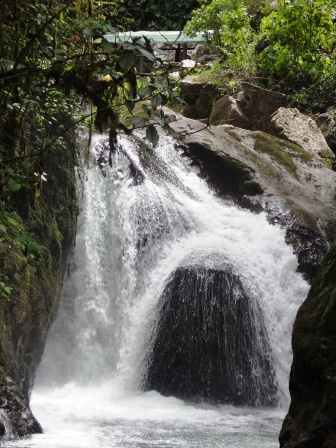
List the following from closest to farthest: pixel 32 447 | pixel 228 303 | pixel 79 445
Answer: pixel 32 447 < pixel 79 445 < pixel 228 303

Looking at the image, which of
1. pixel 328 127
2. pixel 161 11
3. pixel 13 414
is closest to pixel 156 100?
pixel 13 414

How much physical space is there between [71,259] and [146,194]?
1919 mm

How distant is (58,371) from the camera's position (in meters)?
9.78

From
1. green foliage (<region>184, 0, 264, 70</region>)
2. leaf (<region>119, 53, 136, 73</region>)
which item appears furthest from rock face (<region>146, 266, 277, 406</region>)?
green foliage (<region>184, 0, 264, 70</region>)

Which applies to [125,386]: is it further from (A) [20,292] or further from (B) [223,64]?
(B) [223,64]

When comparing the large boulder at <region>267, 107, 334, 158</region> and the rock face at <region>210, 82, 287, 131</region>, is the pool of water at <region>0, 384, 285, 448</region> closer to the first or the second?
the large boulder at <region>267, 107, 334, 158</region>

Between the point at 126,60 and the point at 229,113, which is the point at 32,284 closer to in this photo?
the point at 126,60

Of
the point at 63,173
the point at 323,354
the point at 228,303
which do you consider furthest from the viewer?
the point at 228,303

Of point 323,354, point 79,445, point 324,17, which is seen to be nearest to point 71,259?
point 79,445

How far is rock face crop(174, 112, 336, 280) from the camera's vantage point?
1201cm

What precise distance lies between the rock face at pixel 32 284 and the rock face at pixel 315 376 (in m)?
2.94

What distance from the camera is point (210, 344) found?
9953 millimetres

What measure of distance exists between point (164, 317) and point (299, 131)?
7.11 metres


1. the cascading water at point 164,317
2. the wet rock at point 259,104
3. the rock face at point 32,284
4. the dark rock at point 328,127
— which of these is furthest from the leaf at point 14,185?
the wet rock at point 259,104
